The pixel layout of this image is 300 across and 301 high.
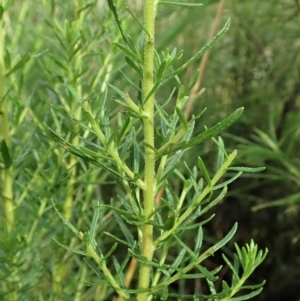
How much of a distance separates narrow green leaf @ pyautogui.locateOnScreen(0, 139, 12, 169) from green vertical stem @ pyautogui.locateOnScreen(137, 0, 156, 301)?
0.39 ft

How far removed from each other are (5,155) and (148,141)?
0.45 feet

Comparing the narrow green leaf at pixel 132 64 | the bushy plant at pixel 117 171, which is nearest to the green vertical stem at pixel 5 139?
the bushy plant at pixel 117 171

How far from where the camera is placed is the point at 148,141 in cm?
27

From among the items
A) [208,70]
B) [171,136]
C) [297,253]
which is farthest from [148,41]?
[208,70]

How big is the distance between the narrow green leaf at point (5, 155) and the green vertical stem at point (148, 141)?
→ 0.39 feet

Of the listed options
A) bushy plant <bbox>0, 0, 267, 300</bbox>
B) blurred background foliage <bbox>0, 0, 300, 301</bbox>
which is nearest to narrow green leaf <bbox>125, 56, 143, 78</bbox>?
bushy plant <bbox>0, 0, 267, 300</bbox>

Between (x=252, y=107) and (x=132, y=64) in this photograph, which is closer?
(x=132, y=64)

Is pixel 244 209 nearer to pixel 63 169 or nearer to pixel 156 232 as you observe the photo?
A: pixel 156 232

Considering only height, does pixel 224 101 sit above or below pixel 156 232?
above

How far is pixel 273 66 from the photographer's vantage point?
0.86m

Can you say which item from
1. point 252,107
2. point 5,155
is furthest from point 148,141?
point 252,107

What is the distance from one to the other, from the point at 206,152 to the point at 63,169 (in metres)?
0.38

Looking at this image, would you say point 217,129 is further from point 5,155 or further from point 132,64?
point 5,155

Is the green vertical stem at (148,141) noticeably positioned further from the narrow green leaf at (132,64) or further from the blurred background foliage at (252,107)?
the blurred background foliage at (252,107)
